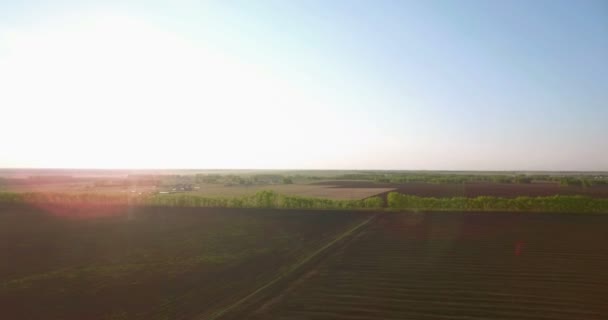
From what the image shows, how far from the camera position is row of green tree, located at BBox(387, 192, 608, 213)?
31680mm

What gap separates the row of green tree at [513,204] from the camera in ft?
104

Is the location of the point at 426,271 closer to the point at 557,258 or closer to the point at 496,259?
the point at 496,259

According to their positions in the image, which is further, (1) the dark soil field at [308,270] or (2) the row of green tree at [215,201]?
(2) the row of green tree at [215,201]

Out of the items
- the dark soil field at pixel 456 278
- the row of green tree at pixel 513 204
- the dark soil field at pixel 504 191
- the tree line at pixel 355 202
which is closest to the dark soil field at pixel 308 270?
the dark soil field at pixel 456 278

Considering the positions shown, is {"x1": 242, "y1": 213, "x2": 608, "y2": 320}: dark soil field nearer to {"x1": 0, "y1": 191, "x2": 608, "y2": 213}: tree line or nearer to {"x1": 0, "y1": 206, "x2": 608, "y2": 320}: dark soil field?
{"x1": 0, "y1": 206, "x2": 608, "y2": 320}: dark soil field

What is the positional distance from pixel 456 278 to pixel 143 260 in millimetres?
11737

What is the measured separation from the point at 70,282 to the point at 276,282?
6648mm

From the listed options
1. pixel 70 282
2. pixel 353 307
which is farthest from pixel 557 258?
pixel 70 282

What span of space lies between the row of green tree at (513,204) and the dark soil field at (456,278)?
914 cm

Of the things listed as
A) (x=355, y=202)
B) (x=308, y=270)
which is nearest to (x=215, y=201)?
(x=355, y=202)

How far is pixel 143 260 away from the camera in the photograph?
16.7 metres

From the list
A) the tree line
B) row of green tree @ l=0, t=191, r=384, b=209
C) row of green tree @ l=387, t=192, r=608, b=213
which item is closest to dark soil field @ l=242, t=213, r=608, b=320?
row of green tree @ l=387, t=192, r=608, b=213

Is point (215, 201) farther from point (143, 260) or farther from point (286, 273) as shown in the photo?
point (286, 273)

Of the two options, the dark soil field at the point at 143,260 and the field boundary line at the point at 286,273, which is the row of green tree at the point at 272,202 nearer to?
the dark soil field at the point at 143,260
